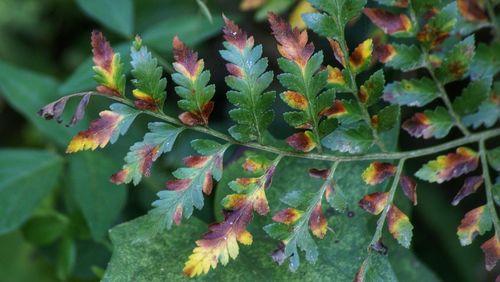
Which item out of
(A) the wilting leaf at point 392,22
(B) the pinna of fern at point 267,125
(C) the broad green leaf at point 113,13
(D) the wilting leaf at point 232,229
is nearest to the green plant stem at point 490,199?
(B) the pinna of fern at point 267,125

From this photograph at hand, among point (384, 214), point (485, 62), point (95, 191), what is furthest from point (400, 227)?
point (95, 191)

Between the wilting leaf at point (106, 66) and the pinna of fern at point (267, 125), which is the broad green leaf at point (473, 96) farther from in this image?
the wilting leaf at point (106, 66)

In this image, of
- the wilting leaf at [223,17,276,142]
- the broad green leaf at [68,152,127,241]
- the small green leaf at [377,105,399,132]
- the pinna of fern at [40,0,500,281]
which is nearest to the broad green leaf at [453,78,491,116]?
the pinna of fern at [40,0,500,281]

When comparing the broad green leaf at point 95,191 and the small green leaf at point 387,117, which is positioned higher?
the small green leaf at point 387,117

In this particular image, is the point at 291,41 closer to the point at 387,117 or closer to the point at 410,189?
the point at 387,117

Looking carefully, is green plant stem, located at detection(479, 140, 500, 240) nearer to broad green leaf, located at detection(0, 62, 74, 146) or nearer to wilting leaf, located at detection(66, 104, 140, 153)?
wilting leaf, located at detection(66, 104, 140, 153)
